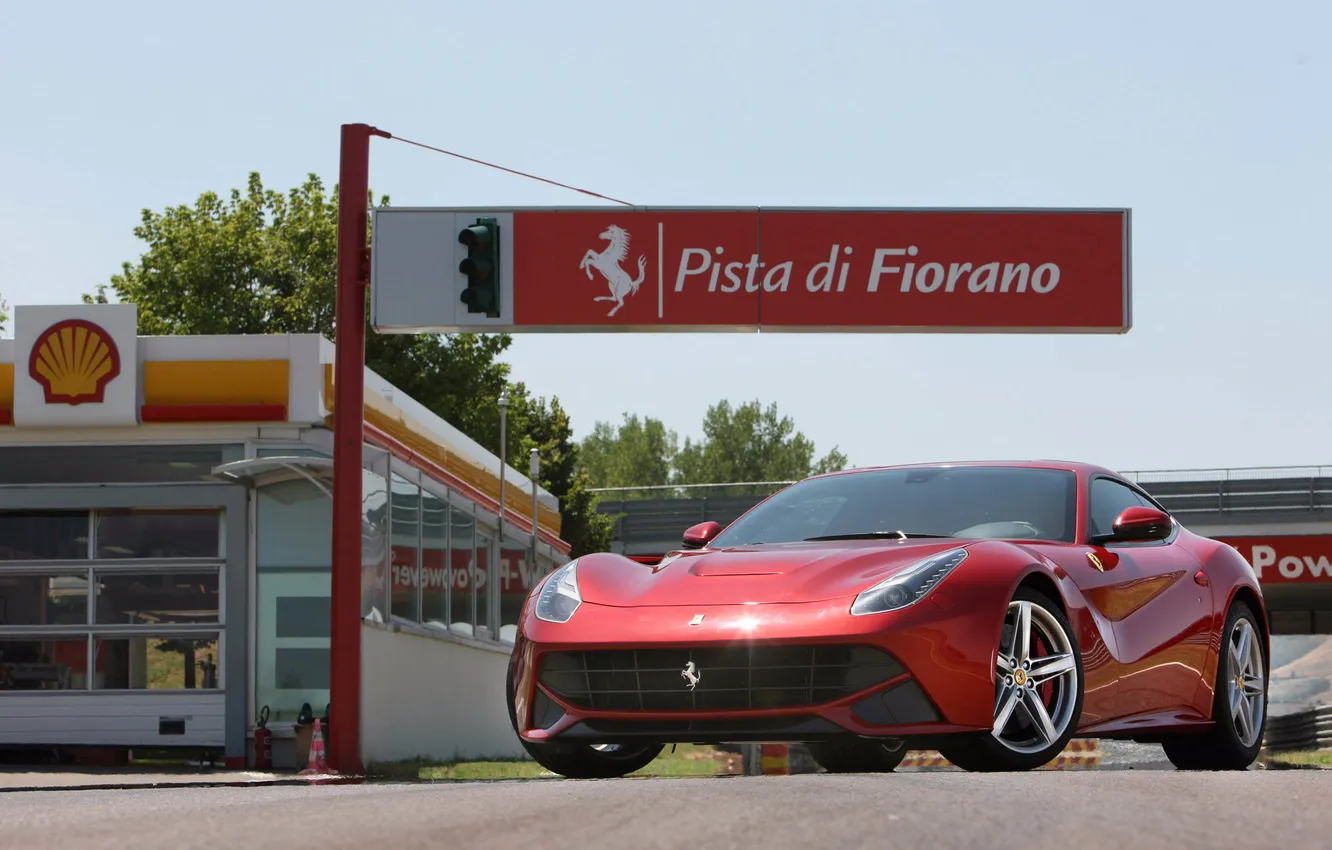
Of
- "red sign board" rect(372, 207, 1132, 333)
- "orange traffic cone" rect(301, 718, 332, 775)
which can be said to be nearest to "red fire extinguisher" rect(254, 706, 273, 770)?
"orange traffic cone" rect(301, 718, 332, 775)

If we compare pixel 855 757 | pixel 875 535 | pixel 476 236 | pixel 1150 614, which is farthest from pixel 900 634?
pixel 476 236

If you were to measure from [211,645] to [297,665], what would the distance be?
3.14ft

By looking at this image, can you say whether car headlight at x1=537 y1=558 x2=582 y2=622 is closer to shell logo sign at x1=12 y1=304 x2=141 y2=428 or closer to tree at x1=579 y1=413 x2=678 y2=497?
shell logo sign at x1=12 y1=304 x2=141 y2=428

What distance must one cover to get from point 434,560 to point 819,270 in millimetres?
6449

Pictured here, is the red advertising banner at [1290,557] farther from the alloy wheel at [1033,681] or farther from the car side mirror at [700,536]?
the alloy wheel at [1033,681]

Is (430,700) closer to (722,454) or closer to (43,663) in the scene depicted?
(43,663)

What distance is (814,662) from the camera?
6.84 m

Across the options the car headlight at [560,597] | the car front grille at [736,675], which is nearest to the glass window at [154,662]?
the car headlight at [560,597]

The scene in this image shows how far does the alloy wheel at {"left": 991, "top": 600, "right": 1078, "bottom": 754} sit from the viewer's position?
7059 mm

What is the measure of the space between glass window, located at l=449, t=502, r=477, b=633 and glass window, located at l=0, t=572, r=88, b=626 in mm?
4718

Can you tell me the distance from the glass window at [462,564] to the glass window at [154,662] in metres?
3.79

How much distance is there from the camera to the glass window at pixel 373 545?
1867 centimetres

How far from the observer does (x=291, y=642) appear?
68.9 feet

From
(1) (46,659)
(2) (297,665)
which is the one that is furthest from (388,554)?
(1) (46,659)
